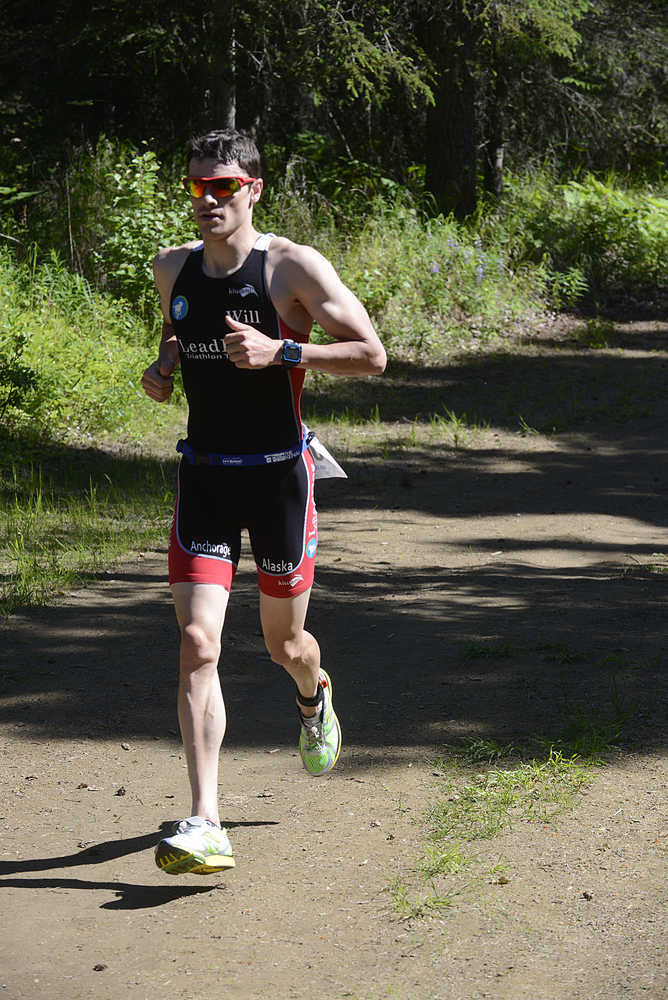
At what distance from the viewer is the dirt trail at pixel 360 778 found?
10.9 ft

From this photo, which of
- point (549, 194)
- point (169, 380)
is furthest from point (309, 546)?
point (549, 194)

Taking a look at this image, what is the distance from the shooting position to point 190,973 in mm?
3252

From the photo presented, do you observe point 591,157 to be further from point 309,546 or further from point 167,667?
point 309,546

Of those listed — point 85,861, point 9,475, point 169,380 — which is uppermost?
point 169,380

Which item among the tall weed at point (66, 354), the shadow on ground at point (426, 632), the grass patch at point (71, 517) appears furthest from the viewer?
the tall weed at point (66, 354)

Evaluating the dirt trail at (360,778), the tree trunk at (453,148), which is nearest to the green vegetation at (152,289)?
the tree trunk at (453,148)

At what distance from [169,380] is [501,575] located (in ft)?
13.5

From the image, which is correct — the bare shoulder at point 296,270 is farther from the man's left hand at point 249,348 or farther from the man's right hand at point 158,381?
the man's right hand at point 158,381

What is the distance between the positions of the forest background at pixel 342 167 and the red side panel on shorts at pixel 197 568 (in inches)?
230

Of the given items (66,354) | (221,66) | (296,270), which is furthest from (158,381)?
(221,66)

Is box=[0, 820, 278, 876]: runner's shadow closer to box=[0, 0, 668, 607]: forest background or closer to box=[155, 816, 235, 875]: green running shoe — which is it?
box=[155, 816, 235, 875]: green running shoe

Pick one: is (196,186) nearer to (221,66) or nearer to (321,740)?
(321,740)

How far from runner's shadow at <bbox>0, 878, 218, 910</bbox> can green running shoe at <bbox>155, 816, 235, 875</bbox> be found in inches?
7.0

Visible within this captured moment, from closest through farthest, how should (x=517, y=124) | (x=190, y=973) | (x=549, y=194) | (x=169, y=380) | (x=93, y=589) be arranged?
(x=190, y=973) < (x=169, y=380) < (x=93, y=589) < (x=549, y=194) < (x=517, y=124)
